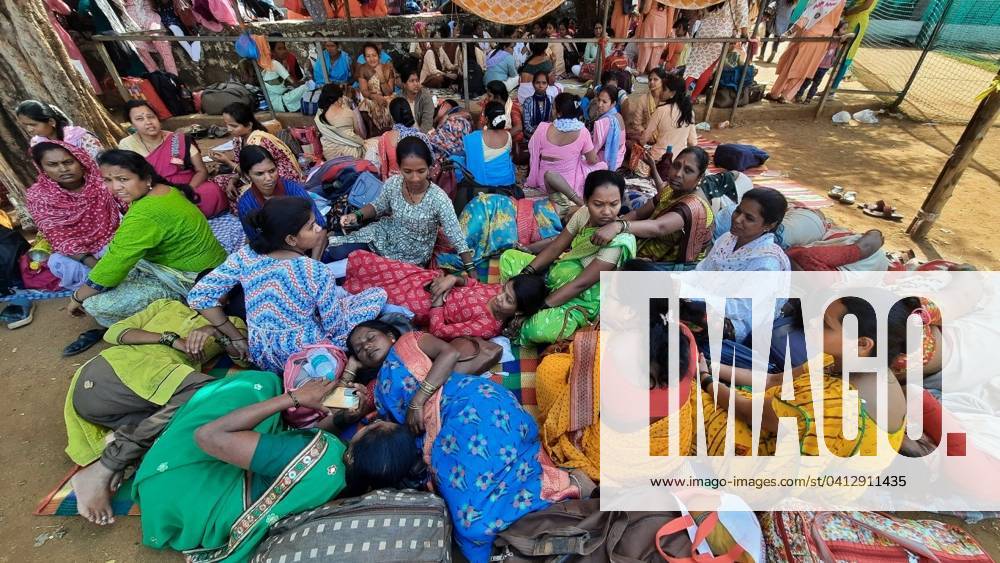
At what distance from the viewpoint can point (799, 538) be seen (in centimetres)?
179

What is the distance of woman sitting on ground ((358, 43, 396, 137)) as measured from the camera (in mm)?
5961

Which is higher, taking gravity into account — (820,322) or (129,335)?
(820,322)

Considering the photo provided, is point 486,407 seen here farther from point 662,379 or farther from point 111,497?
point 111,497

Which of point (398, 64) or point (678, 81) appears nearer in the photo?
point (678, 81)

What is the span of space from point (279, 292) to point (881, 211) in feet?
19.4

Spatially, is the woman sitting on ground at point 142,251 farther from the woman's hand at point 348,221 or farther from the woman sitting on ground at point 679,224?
A: the woman sitting on ground at point 679,224

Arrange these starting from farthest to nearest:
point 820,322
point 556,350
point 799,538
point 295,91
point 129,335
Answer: point 295,91 → point 556,350 → point 129,335 → point 820,322 → point 799,538

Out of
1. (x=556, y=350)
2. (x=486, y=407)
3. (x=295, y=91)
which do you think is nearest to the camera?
(x=486, y=407)

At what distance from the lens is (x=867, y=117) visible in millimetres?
7418

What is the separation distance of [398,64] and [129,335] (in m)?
7.37

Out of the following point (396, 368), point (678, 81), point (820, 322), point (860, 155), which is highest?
point (678, 81)

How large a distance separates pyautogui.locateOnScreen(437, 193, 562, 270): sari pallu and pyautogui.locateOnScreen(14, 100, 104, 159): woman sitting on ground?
3333 mm

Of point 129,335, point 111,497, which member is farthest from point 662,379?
point 129,335

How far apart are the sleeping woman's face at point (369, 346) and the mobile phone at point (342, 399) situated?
0.80ft
